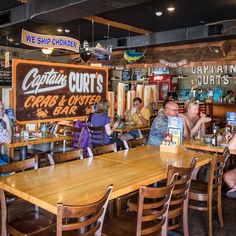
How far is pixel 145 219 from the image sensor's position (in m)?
2.35

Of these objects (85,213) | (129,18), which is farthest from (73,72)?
(85,213)

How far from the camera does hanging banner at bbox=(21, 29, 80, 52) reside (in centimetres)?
671

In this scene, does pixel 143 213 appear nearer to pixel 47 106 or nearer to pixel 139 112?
pixel 47 106

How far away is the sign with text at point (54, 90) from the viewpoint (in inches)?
185

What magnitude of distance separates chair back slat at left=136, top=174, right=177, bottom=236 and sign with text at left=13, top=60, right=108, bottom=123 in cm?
295

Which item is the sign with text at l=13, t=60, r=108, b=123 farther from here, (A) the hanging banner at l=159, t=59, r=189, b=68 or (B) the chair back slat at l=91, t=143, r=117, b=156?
(A) the hanging banner at l=159, t=59, r=189, b=68

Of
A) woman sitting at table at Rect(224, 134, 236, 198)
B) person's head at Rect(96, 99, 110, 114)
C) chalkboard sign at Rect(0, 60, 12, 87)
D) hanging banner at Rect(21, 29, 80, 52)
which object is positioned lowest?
woman sitting at table at Rect(224, 134, 236, 198)

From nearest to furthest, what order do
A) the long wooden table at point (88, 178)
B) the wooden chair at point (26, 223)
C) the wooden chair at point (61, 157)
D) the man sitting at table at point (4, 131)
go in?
the long wooden table at point (88, 178)
the wooden chair at point (26, 223)
the wooden chair at point (61, 157)
the man sitting at table at point (4, 131)

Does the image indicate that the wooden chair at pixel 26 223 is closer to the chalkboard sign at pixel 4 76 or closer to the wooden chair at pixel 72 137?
the wooden chair at pixel 72 137

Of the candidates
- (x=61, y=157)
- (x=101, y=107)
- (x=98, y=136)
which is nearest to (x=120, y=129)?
(x=98, y=136)

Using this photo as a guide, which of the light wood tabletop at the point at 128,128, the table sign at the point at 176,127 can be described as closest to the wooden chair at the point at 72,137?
the light wood tabletop at the point at 128,128

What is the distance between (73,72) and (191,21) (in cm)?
404

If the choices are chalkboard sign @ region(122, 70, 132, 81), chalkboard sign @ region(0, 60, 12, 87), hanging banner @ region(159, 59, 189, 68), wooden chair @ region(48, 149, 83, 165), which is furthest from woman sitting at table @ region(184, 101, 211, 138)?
chalkboard sign @ region(0, 60, 12, 87)

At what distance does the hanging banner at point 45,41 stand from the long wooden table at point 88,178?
4.23 metres
